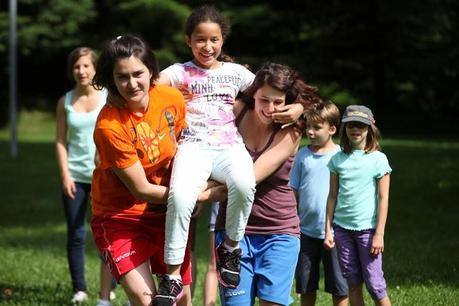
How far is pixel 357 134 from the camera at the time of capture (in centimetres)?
586

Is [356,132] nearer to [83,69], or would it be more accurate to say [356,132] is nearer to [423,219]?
[83,69]

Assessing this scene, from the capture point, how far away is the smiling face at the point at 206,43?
477 centimetres

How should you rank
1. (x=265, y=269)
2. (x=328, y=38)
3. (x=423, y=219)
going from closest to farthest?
(x=265, y=269)
(x=423, y=219)
(x=328, y=38)

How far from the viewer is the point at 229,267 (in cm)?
469

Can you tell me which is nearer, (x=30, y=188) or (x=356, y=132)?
(x=356, y=132)

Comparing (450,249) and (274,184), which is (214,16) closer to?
(274,184)

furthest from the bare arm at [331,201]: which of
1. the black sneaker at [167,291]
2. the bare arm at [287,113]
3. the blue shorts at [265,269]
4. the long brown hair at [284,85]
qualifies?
the black sneaker at [167,291]

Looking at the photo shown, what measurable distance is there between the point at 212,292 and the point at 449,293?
7.09 ft

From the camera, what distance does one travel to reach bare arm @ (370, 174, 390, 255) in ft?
18.7

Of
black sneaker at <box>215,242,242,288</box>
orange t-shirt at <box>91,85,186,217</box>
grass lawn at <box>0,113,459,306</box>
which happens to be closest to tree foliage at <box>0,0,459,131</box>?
grass lawn at <box>0,113,459,306</box>

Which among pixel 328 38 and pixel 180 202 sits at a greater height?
pixel 328 38

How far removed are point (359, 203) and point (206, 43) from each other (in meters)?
1.76

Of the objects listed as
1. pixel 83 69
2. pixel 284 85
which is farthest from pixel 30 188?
pixel 284 85

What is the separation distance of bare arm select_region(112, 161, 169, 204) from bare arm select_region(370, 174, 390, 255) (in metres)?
1.92
